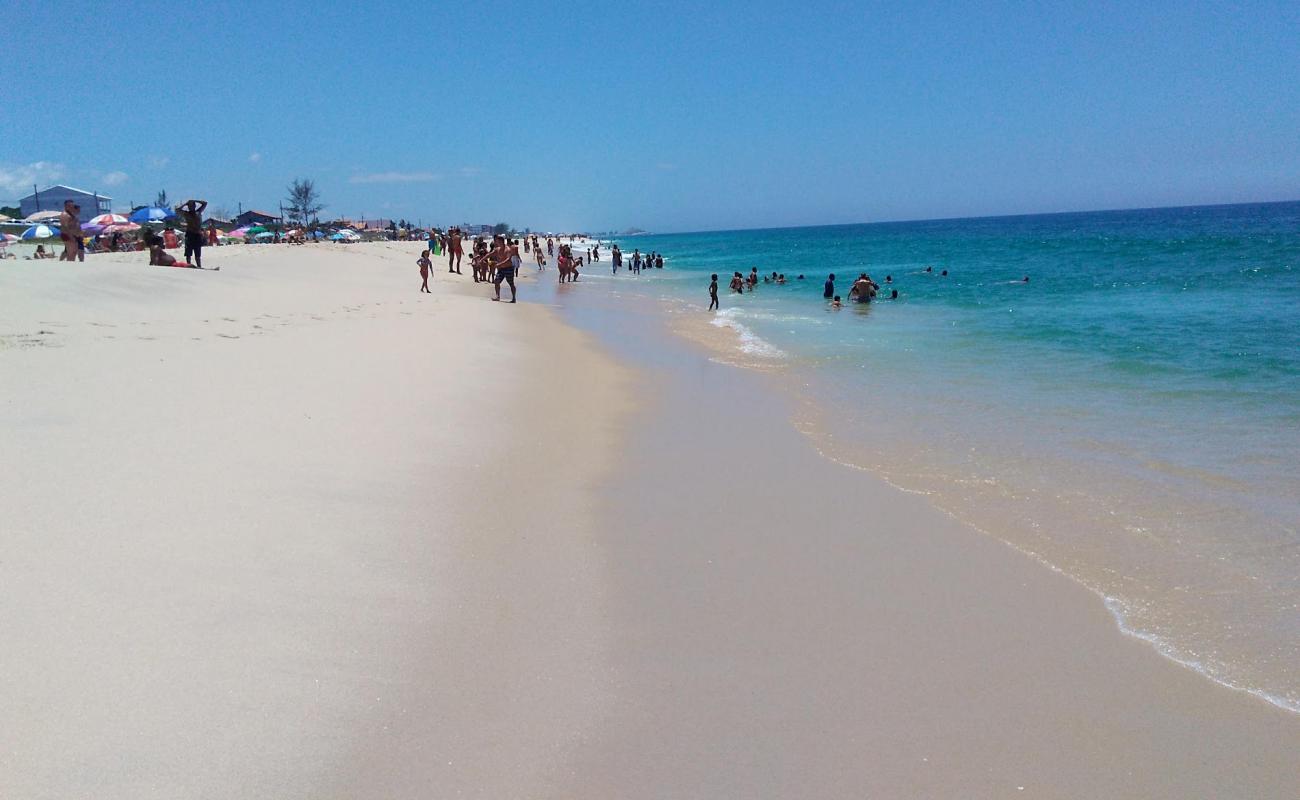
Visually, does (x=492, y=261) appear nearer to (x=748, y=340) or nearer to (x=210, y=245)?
(x=748, y=340)

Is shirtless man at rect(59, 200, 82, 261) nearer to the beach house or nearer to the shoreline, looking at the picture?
the shoreline

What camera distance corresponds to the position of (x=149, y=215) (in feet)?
134

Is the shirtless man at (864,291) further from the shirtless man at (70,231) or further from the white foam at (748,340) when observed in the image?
the shirtless man at (70,231)

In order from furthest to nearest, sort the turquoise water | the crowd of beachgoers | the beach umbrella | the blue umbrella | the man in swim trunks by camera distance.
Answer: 1. the blue umbrella
2. the beach umbrella
3. the man in swim trunks
4. the crowd of beachgoers
5. the turquoise water

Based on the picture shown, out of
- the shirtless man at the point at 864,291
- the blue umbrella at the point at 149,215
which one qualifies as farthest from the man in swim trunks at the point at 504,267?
the blue umbrella at the point at 149,215

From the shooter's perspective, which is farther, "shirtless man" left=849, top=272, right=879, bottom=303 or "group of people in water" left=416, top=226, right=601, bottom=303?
"shirtless man" left=849, top=272, right=879, bottom=303

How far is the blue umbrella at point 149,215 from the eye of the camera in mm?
40719

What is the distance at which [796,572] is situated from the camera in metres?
4.98

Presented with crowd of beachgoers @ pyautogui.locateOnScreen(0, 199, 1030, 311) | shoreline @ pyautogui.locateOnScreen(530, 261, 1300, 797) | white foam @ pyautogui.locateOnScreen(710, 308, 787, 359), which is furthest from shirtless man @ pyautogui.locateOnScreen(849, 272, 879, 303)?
shoreline @ pyautogui.locateOnScreen(530, 261, 1300, 797)

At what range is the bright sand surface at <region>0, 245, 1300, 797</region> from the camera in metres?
3.05

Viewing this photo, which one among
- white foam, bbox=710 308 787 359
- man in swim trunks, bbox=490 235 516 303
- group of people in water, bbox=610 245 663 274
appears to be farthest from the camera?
group of people in water, bbox=610 245 663 274

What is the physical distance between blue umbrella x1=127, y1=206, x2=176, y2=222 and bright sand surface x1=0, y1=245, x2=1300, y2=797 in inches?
1559

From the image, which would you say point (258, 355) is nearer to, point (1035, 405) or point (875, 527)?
point (875, 527)

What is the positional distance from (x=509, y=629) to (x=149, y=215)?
150ft
